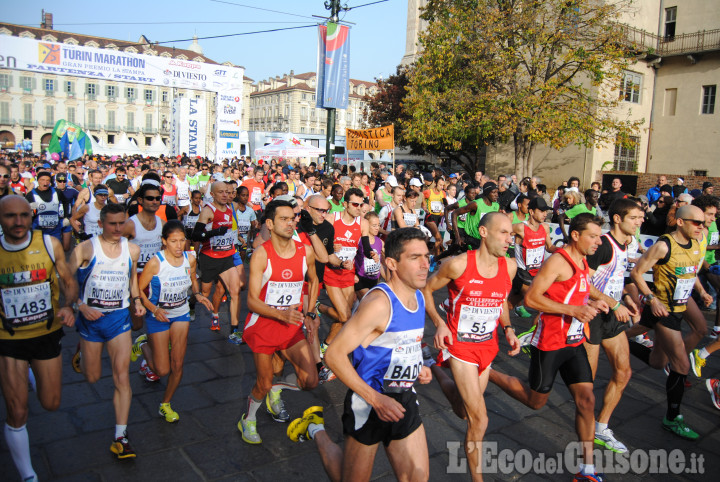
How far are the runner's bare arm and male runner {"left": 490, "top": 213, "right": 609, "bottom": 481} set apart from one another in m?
1.58

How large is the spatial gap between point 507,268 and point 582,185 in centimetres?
2525

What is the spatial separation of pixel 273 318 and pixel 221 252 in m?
3.12

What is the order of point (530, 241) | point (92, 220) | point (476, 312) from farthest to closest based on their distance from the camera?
point (92, 220)
point (530, 241)
point (476, 312)

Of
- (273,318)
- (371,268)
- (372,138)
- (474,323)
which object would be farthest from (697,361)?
(372,138)

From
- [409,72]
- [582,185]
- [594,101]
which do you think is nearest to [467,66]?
[409,72]

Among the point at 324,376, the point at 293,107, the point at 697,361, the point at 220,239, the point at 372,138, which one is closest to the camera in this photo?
the point at 697,361

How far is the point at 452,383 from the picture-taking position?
3.75 meters

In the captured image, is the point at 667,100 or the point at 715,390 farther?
the point at 667,100

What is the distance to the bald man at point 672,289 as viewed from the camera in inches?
179

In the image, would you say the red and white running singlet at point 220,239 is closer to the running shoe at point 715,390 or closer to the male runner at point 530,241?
the male runner at point 530,241

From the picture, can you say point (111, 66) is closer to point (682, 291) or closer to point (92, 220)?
point (92, 220)

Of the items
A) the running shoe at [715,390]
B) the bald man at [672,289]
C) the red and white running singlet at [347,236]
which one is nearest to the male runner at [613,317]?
the bald man at [672,289]

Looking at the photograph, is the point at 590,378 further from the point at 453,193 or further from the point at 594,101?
the point at 594,101

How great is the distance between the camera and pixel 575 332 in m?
3.90
